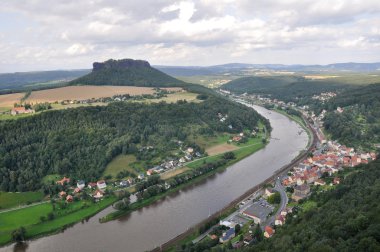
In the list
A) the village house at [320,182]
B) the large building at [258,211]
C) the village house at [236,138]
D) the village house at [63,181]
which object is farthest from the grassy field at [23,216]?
the village house at [236,138]

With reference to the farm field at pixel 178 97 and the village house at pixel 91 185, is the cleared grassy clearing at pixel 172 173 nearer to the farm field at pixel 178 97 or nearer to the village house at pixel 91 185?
the village house at pixel 91 185

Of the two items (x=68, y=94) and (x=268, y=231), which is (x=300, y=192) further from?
(x=68, y=94)

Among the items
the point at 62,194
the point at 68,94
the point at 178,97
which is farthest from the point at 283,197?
the point at 68,94

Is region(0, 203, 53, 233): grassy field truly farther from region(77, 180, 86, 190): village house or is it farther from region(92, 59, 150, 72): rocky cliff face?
region(92, 59, 150, 72): rocky cliff face

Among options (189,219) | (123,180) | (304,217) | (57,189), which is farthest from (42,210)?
(304,217)

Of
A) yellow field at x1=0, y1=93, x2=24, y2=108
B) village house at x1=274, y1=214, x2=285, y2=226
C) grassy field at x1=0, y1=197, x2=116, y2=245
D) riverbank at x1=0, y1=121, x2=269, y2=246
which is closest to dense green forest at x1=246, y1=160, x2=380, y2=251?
village house at x1=274, y1=214, x2=285, y2=226

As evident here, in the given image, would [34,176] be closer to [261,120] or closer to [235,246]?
[235,246]
